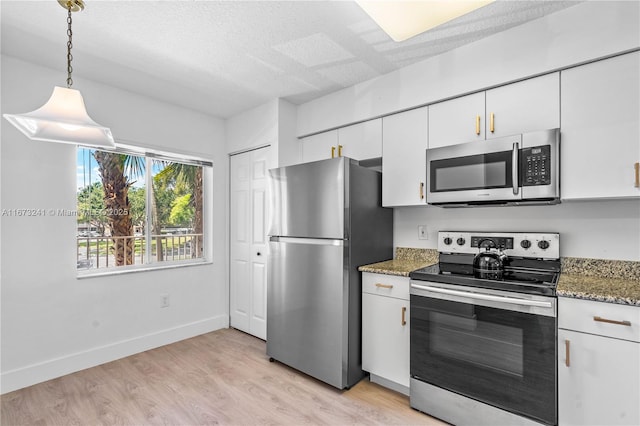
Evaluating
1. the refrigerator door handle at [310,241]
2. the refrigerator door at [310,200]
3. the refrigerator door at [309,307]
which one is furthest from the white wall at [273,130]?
the refrigerator door at [309,307]

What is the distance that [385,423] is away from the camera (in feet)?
6.32

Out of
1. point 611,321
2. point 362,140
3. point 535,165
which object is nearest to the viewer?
point 611,321

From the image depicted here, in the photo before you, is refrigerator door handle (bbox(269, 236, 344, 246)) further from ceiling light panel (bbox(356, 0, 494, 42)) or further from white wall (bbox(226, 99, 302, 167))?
ceiling light panel (bbox(356, 0, 494, 42))

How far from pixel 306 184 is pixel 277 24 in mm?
1105

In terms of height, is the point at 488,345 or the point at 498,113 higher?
the point at 498,113

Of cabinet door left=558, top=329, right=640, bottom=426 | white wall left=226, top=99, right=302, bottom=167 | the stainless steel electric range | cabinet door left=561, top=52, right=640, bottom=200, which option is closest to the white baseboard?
white wall left=226, top=99, right=302, bottom=167

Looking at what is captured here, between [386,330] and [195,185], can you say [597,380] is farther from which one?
[195,185]

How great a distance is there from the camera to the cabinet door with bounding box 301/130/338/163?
303 centimetres

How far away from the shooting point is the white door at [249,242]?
131 inches

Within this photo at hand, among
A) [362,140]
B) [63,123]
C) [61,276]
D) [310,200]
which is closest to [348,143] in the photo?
[362,140]

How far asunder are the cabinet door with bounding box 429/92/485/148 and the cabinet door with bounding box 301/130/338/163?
0.94 m

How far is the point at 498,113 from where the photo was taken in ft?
6.89

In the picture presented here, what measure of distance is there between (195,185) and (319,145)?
59.8 inches

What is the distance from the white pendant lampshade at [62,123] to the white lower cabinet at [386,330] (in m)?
1.87
